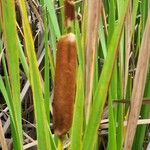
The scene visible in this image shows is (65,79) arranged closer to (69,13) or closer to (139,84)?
(69,13)

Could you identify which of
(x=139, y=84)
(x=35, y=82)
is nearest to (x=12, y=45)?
(x=35, y=82)

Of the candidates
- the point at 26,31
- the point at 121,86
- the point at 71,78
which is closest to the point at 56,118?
the point at 71,78

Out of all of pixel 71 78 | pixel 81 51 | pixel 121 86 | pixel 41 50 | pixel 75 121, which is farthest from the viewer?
pixel 41 50

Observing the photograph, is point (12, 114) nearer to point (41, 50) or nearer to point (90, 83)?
point (90, 83)

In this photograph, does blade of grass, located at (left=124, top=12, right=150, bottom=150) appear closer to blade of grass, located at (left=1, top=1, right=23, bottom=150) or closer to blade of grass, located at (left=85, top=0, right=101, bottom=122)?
blade of grass, located at (left=85, top=0, right=101, bottom=122)

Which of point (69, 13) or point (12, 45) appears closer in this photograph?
point (69, 13)

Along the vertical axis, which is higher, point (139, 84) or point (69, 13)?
point (69, 13)

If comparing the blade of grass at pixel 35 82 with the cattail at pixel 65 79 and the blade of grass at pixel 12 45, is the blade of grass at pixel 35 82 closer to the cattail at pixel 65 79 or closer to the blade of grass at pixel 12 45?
the blade of grass at pixel 12 45

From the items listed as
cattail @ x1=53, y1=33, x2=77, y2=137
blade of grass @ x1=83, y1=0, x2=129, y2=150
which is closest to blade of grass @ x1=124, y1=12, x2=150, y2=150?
blade of grass @ x1=83, y1=0, x2=129, y2=150

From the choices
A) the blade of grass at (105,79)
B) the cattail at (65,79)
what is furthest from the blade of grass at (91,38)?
the cattail at (65,79)
